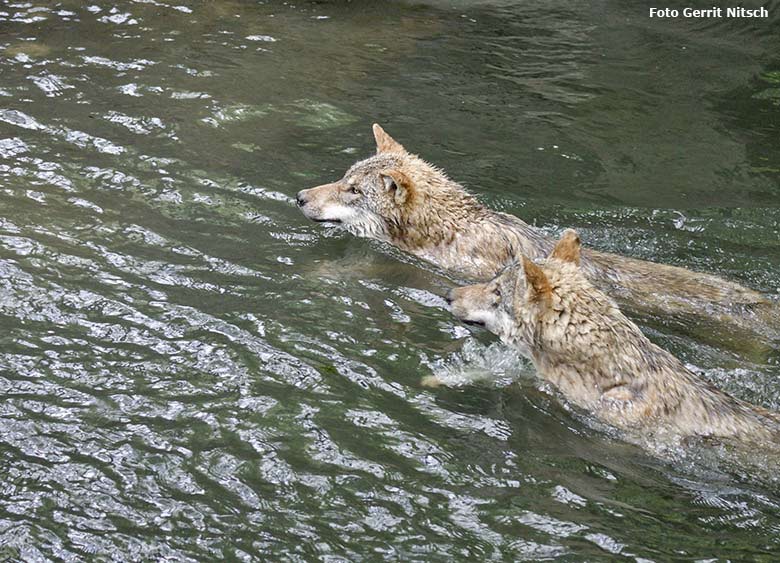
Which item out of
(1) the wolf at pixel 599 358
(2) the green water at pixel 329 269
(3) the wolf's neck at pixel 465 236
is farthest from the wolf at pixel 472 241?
(1) the wolf at pixel 599 358

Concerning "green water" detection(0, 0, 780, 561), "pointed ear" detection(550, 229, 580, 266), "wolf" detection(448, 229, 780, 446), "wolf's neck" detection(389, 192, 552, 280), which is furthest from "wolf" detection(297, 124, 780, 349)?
"wolf" detection(448, 229, 780, 446)

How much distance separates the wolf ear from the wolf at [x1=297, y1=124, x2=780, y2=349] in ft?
0.03

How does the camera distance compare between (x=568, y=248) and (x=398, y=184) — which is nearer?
(x=568, y=248)

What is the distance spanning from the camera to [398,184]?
1014 centimetres

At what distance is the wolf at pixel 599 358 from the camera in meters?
7.08

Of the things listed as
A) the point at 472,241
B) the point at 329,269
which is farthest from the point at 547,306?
the point at 329,269

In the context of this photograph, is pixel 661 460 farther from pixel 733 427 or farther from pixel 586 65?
pixel 586 65

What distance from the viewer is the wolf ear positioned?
10.1 metres

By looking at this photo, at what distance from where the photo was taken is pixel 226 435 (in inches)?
264

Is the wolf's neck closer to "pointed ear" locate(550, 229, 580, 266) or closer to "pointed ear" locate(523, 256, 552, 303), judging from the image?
"pointed ear" locate(550, 229, 580, 266)

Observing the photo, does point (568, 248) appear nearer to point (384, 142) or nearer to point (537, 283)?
point (537, 283)

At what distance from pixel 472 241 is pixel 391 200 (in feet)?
3.27

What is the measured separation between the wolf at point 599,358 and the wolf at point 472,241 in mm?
1032

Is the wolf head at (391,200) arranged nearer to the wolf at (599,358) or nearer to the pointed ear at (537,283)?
the wolf at (599,358)
